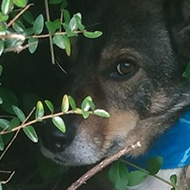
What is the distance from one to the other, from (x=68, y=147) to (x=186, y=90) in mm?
618

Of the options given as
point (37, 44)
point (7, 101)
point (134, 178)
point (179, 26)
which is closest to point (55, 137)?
point (7, 101)

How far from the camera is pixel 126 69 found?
2.53 metres

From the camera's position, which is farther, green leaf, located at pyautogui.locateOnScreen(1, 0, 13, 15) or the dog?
the dog

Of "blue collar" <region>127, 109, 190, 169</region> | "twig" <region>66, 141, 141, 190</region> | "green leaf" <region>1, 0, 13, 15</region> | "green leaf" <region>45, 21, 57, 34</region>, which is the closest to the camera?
"green leaf" <region>1, 0, 13, 15</region>

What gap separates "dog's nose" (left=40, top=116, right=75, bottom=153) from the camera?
2.28 metres

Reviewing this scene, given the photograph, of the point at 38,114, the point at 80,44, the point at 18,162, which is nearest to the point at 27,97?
the point at 80,44

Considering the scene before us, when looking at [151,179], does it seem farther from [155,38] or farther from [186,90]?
[155,38]

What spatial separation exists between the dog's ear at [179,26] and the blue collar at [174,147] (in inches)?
11.5

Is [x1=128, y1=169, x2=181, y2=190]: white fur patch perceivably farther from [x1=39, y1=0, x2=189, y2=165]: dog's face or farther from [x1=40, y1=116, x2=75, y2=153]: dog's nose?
[x1=40, y1=116, x2=75, y2=153]: dog's nose

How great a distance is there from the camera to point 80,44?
2.54 meters

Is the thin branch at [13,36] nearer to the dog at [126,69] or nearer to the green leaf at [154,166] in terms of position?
the dog at [126,69]

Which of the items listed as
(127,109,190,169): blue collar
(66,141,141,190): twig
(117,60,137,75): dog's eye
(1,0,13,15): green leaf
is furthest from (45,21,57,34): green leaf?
(127,109,190,169): blue collar

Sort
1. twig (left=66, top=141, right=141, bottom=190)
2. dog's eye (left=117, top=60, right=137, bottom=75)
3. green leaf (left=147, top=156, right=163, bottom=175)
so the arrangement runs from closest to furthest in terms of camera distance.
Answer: twig (left=66, top=141, right=141, bottom=190) → green leaf (left=147, top=156, right=163, bottom=175) → dog's eye (left=117, top=60, right=137, bottom=75)

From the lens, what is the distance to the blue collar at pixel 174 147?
273 cm
